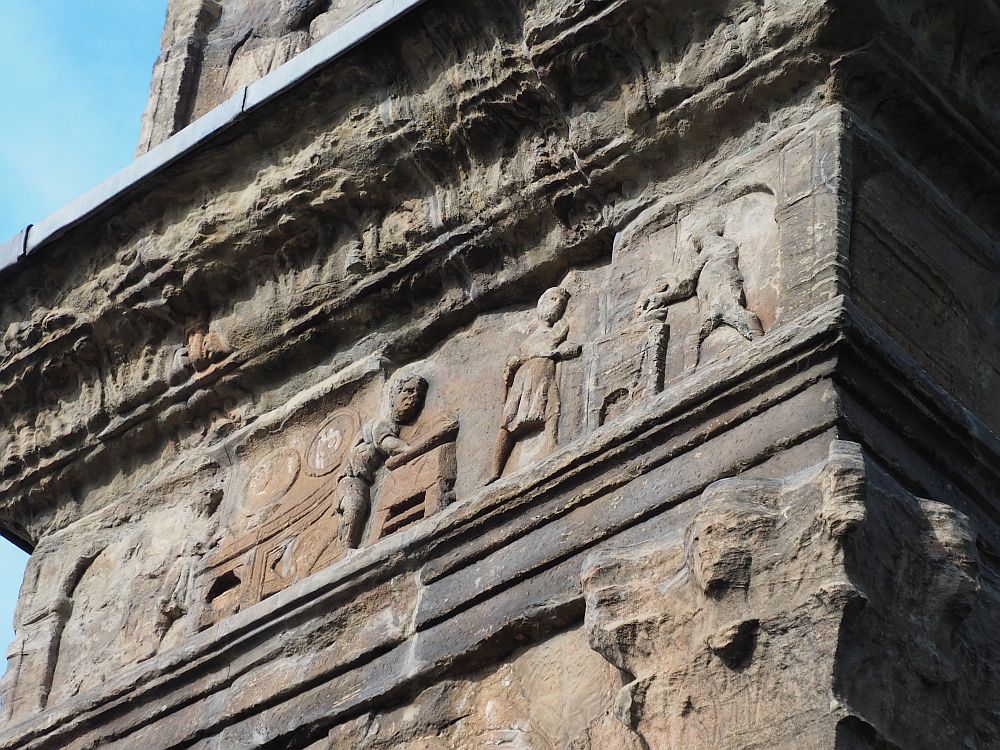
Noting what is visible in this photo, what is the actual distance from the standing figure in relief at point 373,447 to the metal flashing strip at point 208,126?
0.85 meters

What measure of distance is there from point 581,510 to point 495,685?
42 cm

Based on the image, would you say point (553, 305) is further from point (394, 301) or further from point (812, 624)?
point (812, 624)

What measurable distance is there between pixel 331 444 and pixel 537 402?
0.76 meters

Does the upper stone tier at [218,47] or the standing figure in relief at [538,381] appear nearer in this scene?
the standing figure in relief at [538,381]

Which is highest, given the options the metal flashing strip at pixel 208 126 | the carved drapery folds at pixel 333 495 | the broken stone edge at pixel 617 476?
the metal flashing strip at pixel 208 126

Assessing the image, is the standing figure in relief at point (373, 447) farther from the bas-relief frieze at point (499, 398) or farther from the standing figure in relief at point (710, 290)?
the standing figure in relief at point (710, 290)

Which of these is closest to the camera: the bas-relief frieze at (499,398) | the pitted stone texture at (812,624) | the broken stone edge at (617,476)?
the pitted stone texture at (812,624)

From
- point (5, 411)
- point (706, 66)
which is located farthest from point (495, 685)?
point (5, 411)

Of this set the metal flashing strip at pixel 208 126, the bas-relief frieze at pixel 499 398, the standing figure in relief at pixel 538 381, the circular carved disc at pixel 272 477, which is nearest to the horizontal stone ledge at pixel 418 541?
the bas-relief frieze at pixel 499 398

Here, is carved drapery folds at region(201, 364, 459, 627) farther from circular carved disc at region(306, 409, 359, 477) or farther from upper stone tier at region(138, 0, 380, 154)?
upper stone tier at region(138, 0, 380, 154)

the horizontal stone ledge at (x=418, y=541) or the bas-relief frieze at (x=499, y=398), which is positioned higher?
the bas-relief frieze at (x=499, y=398)

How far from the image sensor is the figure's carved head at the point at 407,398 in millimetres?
4918

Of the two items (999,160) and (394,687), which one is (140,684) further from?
(999,160)

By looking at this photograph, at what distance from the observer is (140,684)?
492 cm
